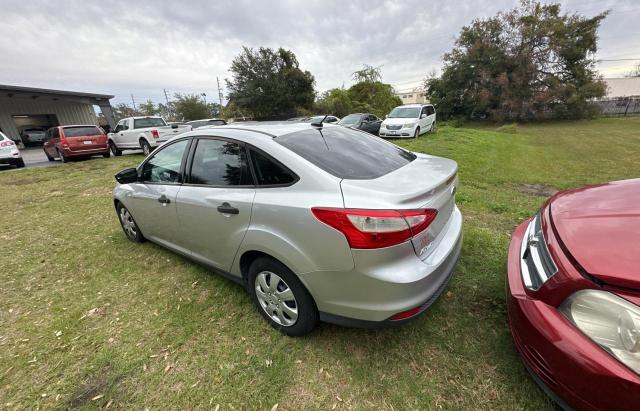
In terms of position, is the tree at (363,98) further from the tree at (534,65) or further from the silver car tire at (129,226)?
the silver car tire at (129,226)

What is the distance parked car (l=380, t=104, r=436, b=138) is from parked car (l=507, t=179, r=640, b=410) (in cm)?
1219

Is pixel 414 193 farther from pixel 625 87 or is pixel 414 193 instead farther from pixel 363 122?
pixel 625 87

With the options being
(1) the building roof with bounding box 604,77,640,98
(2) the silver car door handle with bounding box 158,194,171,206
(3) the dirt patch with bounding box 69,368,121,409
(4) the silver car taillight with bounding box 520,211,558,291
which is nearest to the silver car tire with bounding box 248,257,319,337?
(3) the dirt patch with bounding box 69,368,121,409

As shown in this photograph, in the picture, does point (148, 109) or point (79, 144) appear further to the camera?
point (148, 109)

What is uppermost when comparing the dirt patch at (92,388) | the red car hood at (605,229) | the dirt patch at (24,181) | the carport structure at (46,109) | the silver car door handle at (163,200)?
the carport structure at (46,109)

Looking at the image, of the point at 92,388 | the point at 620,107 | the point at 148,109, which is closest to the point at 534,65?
the point at 620,107

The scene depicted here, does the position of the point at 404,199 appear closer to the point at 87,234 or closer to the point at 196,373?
the point at 196,373

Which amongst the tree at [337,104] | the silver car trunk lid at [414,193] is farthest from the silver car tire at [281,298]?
the tree at [337,104]

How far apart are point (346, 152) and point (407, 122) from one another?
479 inches

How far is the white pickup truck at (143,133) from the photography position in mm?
11727

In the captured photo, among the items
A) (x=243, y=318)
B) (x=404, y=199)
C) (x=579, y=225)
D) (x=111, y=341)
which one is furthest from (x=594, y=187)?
(x=111, y=341)

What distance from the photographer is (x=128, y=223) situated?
4.00m

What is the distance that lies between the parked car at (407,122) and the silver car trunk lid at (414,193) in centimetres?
1186

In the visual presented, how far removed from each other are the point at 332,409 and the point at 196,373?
996mm
